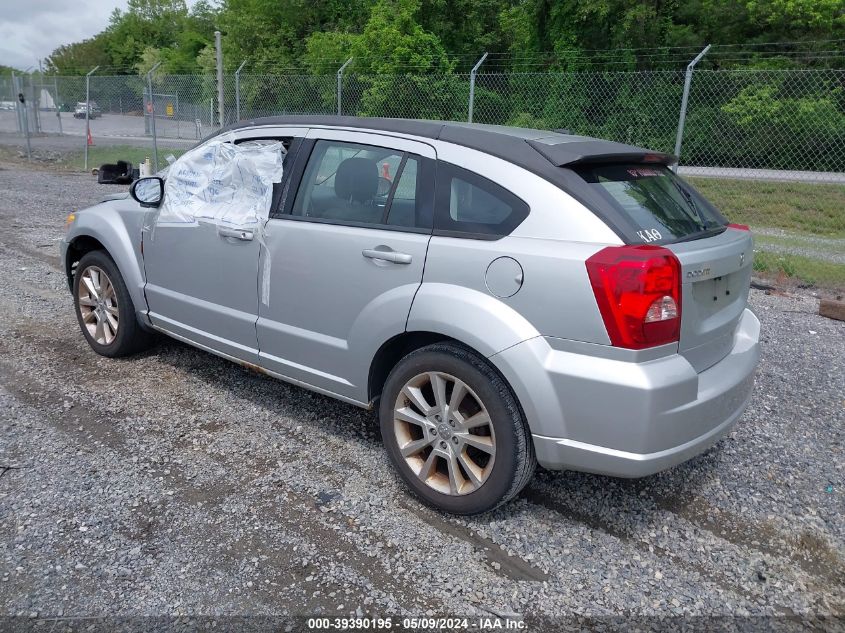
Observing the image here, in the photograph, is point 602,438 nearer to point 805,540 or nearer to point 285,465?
point 805,540

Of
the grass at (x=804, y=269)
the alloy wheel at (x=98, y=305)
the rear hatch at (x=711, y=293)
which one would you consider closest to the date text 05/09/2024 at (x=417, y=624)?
the rear hatch at (x=711, y=293)

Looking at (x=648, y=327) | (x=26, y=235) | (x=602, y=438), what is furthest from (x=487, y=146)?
(x=26, y=235)

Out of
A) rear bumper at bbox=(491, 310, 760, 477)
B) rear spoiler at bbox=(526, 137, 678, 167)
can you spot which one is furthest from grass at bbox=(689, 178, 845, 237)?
rear bumper at bbox=(491, 310, 760, 477)

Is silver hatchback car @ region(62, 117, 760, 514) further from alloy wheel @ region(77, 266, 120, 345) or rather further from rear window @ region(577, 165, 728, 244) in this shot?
alloy wheel @ region(77, 266, 120, 345)

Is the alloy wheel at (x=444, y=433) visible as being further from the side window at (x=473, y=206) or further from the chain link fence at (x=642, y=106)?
the chain link fence at (x=642, y=106)

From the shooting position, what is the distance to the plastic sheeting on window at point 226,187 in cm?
398

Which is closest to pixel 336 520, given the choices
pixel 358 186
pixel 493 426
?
pixel 493 426

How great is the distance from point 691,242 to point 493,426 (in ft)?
3.99

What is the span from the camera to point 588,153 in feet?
10.3

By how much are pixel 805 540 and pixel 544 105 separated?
431 inches

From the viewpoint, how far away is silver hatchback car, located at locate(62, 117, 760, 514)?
280cm

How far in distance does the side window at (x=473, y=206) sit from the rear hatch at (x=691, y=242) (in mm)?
366

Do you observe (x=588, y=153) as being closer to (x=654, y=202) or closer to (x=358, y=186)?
(x=654, y=202)

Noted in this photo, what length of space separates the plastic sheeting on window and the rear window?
184cm
